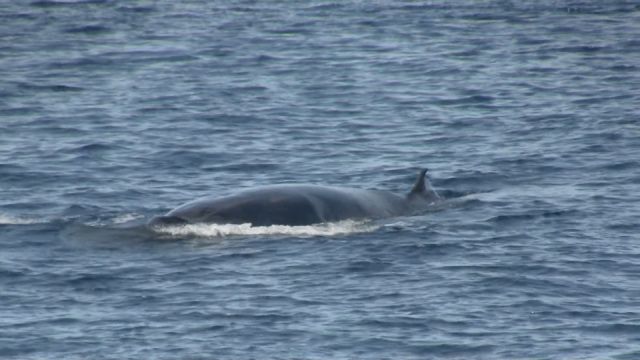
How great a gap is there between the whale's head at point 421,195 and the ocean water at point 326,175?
15.3 inches

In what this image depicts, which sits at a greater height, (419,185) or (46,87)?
(419,185)

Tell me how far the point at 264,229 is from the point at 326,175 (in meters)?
6.97

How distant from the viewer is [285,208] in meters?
28.9

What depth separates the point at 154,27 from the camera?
204 ft

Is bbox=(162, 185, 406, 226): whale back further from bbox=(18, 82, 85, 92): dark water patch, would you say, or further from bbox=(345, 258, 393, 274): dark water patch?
bbox=(18, 82, 85, 92): dark water patch

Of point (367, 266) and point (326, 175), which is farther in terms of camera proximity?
point (326, 175)

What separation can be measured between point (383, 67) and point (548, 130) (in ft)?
42.0

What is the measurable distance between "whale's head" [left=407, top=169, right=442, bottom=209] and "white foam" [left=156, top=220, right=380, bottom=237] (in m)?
2.35

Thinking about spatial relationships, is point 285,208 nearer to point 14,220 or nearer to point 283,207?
point 283,207

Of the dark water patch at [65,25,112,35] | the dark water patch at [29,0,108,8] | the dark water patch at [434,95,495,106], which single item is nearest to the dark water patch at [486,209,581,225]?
the dark water patch at [434,95,495,106]

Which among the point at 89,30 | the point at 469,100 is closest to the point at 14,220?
the point at 469,100

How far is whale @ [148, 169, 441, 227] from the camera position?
2838cm

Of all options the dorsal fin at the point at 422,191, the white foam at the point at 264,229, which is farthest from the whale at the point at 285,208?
the dorsal fin at the point at 422,191

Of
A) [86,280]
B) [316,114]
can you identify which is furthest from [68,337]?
[316,114]
